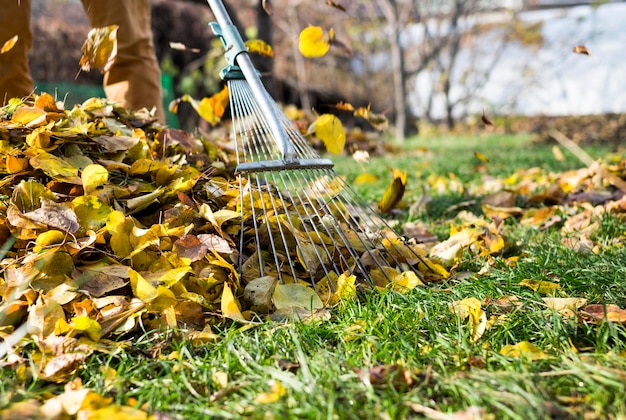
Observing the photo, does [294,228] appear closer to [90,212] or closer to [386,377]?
[90,212]

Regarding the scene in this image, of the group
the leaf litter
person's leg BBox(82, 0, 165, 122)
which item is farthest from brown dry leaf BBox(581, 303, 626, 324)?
person's leg BBox(82, 0, 165, 122)

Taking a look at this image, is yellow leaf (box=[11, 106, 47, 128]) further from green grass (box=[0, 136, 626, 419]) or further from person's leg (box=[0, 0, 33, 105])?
green grass (box=[0, 136, 626, 419])

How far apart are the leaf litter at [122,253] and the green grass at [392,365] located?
0.04m

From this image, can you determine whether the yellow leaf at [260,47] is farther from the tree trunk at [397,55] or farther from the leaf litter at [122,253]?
the tree trunk at [397,55]

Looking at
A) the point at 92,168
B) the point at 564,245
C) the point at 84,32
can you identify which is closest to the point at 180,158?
the point at 92,168

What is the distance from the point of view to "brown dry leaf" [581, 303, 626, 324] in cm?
119

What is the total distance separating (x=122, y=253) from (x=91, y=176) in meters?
0.26

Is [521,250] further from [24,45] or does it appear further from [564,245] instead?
[24,45]

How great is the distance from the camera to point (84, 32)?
8047 mm

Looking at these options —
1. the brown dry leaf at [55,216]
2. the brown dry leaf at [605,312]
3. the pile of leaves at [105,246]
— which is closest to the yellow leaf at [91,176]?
the pile of leaves at [105,246]

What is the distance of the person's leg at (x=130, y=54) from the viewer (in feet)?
8.48

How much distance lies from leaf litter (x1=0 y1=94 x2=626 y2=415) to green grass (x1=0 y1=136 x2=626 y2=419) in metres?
0.04

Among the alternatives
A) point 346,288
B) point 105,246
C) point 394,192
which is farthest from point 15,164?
point 394,192

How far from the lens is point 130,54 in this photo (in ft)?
8.70
